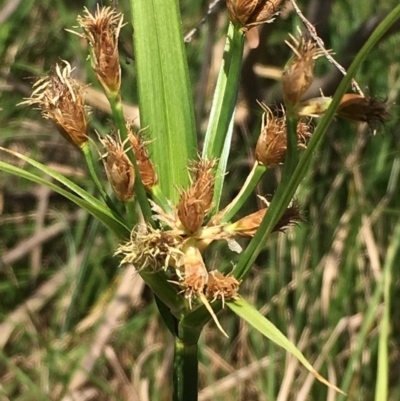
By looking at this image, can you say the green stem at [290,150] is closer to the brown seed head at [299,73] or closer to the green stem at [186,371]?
the brown seed head at [299,73]

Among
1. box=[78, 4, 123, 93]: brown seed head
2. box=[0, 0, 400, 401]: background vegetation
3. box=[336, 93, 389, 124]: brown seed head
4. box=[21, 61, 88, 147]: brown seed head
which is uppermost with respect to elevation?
box=[78, 4, 123, 93]: brown seed head

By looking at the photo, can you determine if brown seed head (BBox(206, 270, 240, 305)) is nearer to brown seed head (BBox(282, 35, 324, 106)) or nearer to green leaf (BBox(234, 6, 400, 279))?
green leaf (BBox(234, 6, 400, 279))

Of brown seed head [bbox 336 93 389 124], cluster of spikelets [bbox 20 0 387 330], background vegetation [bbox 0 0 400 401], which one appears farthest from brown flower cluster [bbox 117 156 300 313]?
background vegetation [bbox 0 0 400 401]

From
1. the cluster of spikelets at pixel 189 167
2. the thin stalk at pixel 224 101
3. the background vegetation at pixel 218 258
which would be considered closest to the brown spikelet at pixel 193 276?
the cluster of spikelets at pixel 189 167

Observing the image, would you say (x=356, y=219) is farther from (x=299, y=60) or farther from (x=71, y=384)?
(x=299, y=60)

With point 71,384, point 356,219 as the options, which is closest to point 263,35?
point 356,219
